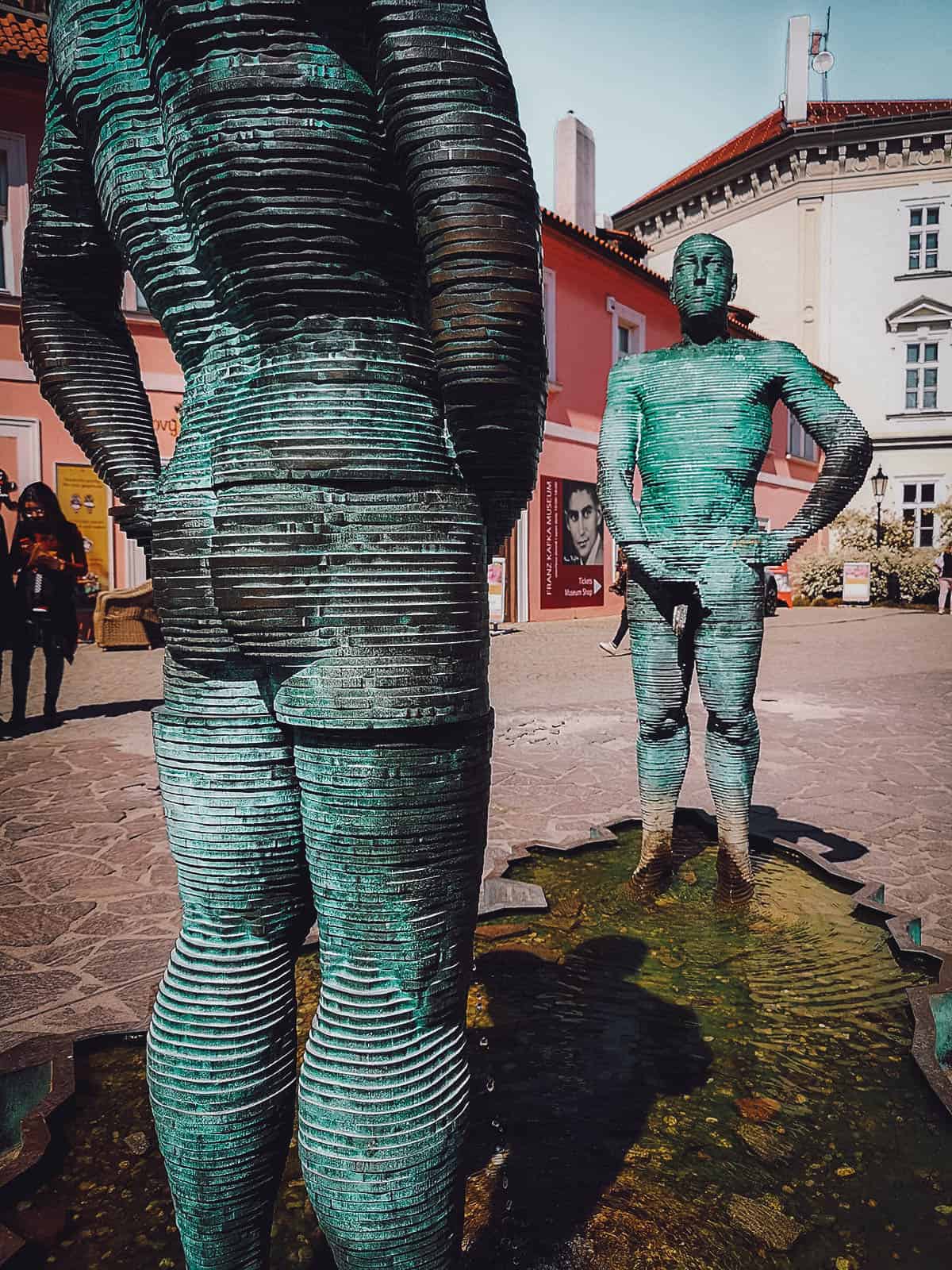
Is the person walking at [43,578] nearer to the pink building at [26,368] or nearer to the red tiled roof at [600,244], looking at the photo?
the pink building at [26,368]

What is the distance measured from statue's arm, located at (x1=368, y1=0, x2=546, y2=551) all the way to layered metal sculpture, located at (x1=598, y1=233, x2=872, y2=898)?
194 centimetres

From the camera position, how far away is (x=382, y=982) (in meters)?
1.27

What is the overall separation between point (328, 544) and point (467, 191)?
49 cm

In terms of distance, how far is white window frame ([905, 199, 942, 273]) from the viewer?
29.0 m

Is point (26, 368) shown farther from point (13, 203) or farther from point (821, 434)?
point (821, 434)

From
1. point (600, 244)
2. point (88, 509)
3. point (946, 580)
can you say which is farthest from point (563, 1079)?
point (946, 580)

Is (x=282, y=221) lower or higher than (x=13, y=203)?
lower

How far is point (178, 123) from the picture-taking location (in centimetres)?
127

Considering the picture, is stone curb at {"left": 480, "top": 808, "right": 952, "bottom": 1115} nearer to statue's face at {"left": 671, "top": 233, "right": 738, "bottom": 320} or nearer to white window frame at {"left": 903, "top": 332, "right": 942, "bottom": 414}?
statue's face at {"left": 671, "top": 233, "right": 738, "bottom": 320}

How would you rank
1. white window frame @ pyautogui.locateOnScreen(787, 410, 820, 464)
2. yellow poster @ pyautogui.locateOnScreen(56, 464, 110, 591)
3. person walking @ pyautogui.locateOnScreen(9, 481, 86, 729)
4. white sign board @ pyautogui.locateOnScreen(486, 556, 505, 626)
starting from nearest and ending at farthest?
1. person walking @ pyautogui.locateOnScreen(9, 481, 86, 729)
2. yellow poster @ pyautogui.locateOnScreen(56, 464, 110, 591)
3. white sign board @ pyautogui.locateOnScreen(486, 556, 505, 626)
4. white window frame @ pyautogui.locateOnScreen(787, 410, 820, 464)

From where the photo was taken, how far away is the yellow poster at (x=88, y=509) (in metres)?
13.5

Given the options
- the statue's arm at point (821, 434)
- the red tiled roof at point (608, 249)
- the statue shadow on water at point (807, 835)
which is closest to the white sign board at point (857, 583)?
the red tiled roof at point (608, 249)

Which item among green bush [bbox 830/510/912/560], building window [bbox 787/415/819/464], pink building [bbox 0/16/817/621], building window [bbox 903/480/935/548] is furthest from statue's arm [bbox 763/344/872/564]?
building window [bbox 903/480/935/548]

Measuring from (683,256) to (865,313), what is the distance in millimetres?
30837
